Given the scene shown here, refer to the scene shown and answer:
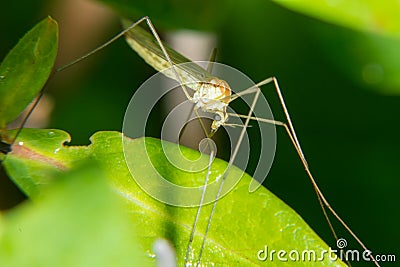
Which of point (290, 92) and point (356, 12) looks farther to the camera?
point (290, 92)

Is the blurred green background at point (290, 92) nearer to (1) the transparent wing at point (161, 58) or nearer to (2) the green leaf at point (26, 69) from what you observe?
(1) the transparent wing at point (161, 58)

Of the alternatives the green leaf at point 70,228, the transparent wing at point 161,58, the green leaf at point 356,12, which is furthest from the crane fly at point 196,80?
the green leaf at point 70,228

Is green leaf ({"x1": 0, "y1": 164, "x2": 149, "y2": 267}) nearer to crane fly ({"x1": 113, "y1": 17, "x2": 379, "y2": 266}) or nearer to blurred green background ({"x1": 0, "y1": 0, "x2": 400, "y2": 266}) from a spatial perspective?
crane fly ({"x1": 113, "y1": 17, "x2": 379, "y2": 266})

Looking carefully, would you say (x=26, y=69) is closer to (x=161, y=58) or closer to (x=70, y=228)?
(x=161, y=58)

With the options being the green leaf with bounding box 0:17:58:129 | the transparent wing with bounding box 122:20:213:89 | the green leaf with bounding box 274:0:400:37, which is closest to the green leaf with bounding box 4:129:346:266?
the green leaf with bounding box 0:17:58:129

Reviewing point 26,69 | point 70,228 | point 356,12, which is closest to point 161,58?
point 26,69
